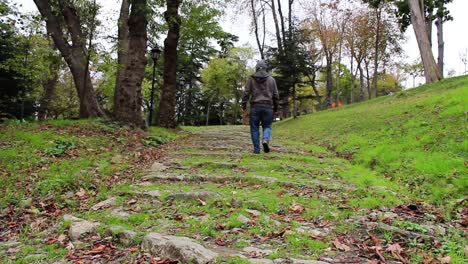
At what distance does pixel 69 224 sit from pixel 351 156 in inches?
230

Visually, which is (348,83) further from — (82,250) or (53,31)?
(82,250)

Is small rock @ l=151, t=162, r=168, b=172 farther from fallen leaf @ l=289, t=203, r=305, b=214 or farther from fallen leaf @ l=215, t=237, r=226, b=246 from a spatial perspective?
fallen leaf @ l=215, t=237, r=226, b=246

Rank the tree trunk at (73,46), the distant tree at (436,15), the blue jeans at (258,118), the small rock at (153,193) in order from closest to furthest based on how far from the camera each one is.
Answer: the small rock at (153,193) → the blue jeans at (258,118) → the tree trunk at (73,46) → the distant tree at (436,15)

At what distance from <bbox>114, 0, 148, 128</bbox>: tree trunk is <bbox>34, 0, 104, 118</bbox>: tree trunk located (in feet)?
4.84

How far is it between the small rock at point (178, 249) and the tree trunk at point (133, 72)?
7.24 m

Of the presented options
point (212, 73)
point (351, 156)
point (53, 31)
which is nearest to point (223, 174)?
point (351, 156)

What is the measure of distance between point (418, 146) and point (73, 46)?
10190 millimetres

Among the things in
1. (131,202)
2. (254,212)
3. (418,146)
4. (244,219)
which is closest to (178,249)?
(244,219)

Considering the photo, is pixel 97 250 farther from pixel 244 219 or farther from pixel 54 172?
pixel 54 172

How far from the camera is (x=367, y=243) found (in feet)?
10.2

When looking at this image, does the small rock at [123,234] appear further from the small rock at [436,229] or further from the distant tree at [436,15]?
the distant tree at [436,15]

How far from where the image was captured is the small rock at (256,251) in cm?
284

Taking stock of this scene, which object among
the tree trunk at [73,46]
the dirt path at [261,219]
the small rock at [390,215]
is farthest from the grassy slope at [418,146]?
the tree trunk at [73,46]

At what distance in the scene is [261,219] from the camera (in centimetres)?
360
